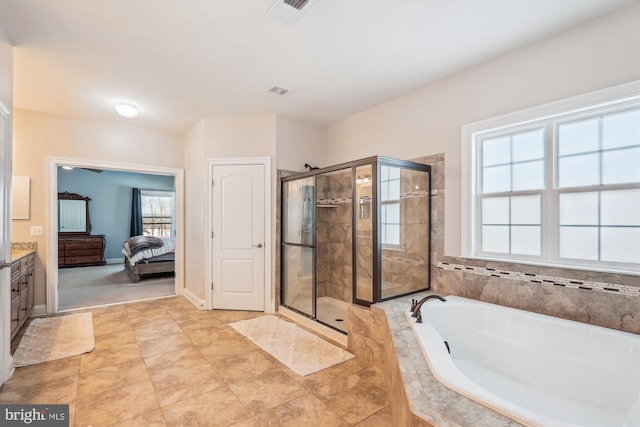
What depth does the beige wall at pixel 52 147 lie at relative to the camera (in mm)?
3660

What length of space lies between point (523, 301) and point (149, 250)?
605 cm

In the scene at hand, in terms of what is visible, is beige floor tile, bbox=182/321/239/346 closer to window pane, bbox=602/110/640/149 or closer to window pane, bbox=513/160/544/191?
window pane, bbox=513/160/544/191

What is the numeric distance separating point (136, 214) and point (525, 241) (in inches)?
360

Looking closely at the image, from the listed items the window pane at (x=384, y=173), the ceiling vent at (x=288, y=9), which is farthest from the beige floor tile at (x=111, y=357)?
the ceiling vent at (x=288, y=9)

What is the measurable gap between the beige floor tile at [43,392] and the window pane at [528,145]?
3.88 m

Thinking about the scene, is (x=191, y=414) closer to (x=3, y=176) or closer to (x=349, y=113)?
(x=3, y=176)

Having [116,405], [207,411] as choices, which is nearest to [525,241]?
[207,411]

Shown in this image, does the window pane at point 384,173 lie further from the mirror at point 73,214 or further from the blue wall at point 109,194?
the mirror at point 73,214

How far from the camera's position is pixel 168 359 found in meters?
2.61

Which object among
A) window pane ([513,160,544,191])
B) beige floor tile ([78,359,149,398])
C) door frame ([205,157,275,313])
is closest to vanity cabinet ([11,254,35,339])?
beige floor tile ([78,359,149,398])

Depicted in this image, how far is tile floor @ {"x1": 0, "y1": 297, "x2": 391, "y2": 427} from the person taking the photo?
6.07ft

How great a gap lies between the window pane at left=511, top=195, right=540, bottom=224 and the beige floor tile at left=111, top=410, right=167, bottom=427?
3027mm

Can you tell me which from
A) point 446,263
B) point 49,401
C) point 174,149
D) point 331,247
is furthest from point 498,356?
point 174,149

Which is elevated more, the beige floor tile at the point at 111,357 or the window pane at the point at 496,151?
the window pane at the point at 496,151
